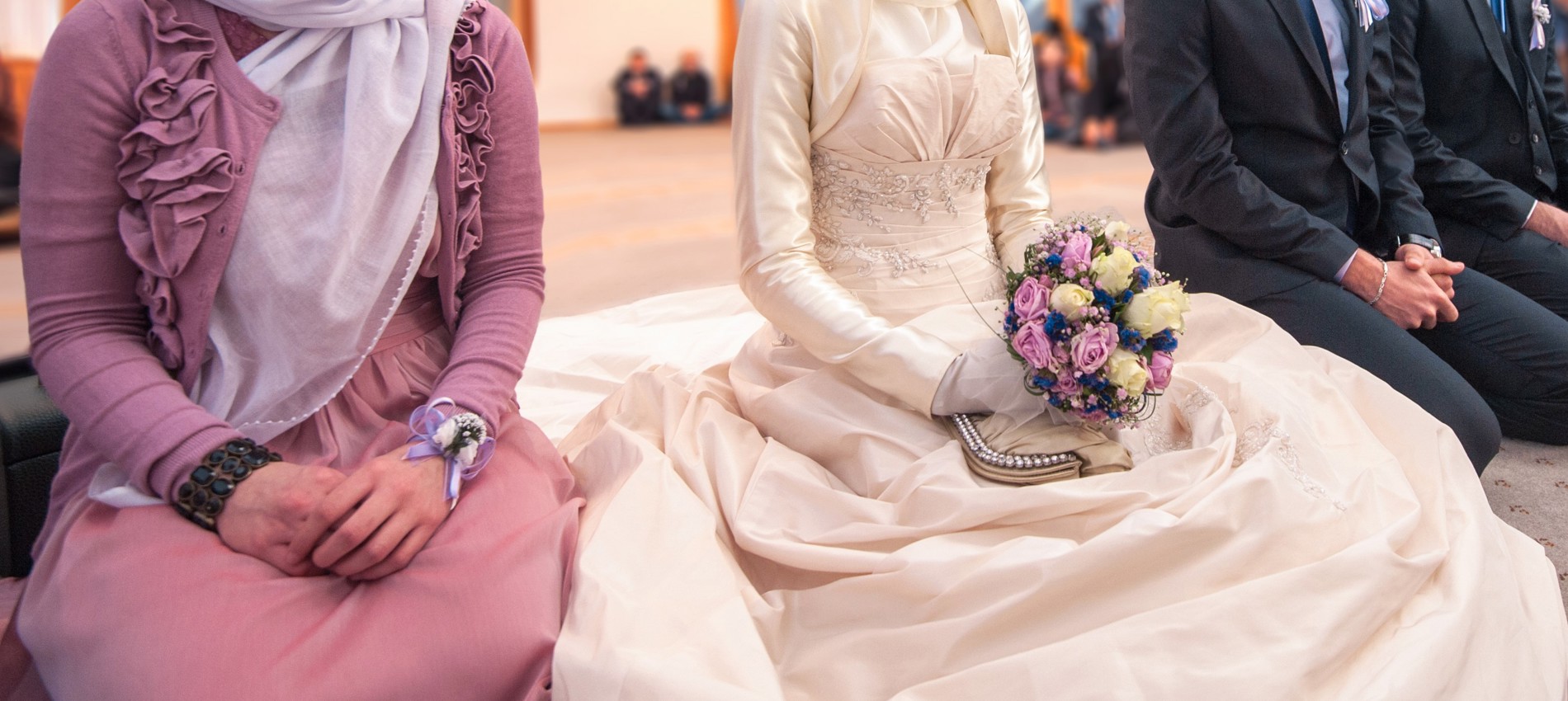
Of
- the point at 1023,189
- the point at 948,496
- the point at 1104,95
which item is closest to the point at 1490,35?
the point at 1023,189

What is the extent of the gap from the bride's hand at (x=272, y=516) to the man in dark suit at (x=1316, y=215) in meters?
1.87

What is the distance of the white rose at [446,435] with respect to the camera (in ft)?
4.68

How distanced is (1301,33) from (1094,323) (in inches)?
49.6

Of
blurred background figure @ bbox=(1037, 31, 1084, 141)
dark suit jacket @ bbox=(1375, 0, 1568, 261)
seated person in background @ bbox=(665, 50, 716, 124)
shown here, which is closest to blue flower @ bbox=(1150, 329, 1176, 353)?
dark suit jacket @ bbox=(1375, 0, 1568, 261)

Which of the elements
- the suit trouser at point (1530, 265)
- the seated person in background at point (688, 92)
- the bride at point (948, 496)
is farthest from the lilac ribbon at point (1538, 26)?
the seated person in background at point (688, 92)

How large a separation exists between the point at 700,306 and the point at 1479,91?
2218 millimetres

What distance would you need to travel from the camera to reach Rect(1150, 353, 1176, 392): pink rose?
5.07 feet

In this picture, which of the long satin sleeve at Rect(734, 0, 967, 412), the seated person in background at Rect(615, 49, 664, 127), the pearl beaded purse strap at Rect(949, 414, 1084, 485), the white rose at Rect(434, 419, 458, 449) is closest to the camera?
the white rose at Rect(434, 419, 458, 449)

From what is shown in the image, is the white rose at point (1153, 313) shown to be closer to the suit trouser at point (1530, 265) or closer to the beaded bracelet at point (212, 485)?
the beaded bracelet at point (212, 485)

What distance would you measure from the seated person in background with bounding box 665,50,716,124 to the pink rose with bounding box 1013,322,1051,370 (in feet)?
43.8

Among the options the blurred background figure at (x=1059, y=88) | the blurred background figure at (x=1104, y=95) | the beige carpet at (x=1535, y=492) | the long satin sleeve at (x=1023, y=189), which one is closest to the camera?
the long satin sleeve at (x=1023, y=189)

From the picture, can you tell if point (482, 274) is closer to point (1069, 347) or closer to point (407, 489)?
point (407, 489)

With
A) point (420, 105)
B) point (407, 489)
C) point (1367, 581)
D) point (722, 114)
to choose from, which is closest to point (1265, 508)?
point (1367, 581)

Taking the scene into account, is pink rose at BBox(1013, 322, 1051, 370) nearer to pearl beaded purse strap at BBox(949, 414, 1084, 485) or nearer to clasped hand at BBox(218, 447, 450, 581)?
pearl beaded purse strap at BBox(949, 414, 1084, 485)
